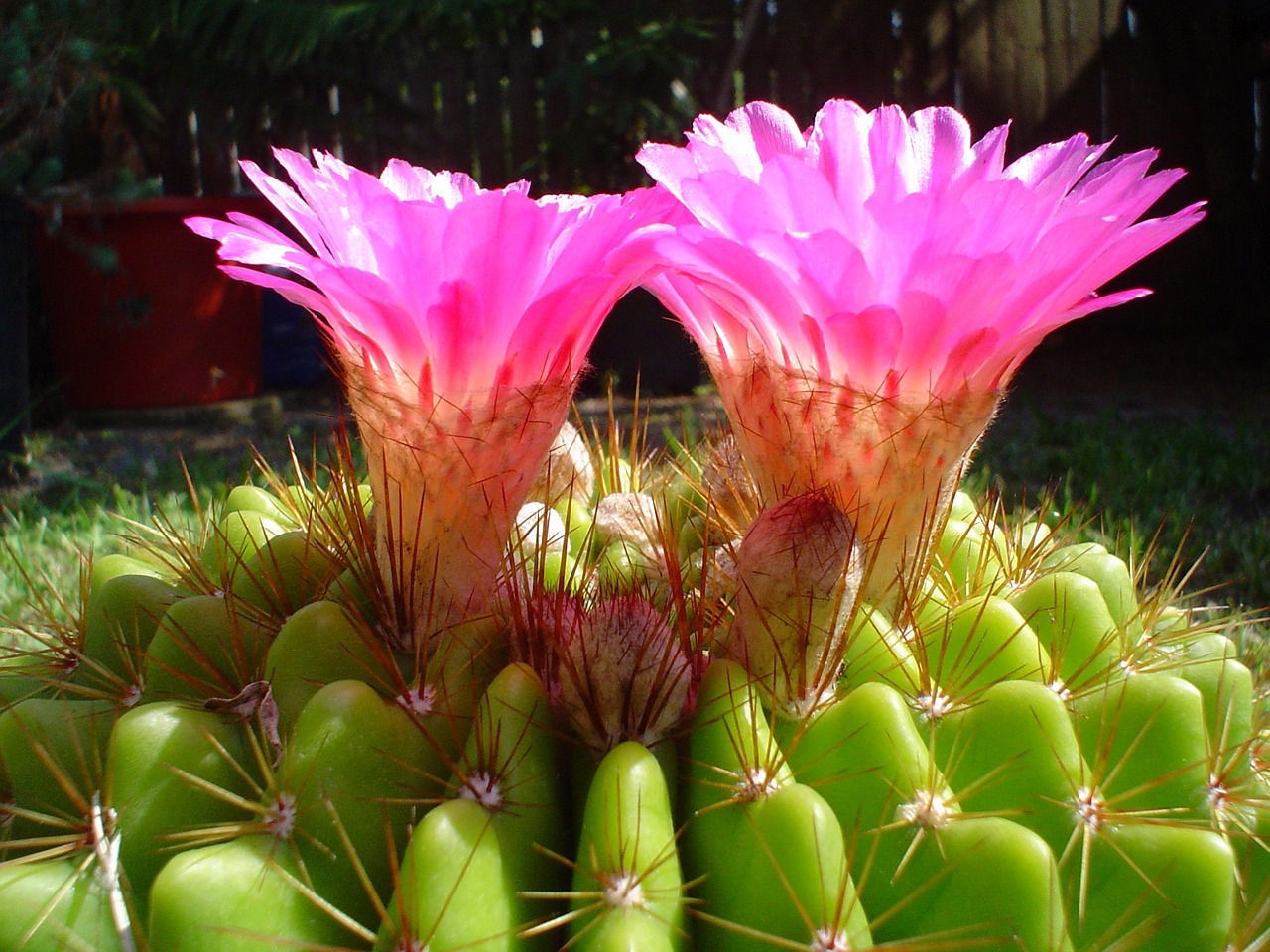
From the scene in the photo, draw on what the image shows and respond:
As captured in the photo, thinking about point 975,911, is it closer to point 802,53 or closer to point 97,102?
point 97,102

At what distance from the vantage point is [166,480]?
276cm

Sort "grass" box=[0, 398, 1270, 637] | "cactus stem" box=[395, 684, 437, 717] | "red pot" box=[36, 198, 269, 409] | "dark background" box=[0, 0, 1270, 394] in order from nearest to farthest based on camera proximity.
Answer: "cactus stem" box=[395, 684, 437, 717], "grass" box=[0, 398, 1270, 637], "red pot" box=[36, 198, 269, 409], "dark background" box=[0, 0, 1270, 394]

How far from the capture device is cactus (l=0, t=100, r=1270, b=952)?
0.59 m

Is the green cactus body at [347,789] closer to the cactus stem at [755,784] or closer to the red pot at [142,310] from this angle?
the cactus stem at [755,784]

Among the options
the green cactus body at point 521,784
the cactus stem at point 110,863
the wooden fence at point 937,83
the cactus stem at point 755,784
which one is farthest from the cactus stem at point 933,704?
the wooden fence at point 937,83

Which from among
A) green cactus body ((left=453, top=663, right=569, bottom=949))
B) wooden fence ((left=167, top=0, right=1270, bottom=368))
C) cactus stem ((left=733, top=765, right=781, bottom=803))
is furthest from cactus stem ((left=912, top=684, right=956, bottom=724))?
wooden fence ((left=167, top=0, right=1270, bottom=368))

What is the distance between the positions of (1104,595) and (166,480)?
2.41m

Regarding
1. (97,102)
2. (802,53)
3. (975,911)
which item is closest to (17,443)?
(97,102)

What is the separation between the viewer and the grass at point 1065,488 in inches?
70.3

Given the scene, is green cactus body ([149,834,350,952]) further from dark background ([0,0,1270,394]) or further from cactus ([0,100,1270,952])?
dark background ([0,0,1270,394])

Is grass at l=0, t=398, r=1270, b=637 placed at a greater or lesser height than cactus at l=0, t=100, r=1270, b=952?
lesser

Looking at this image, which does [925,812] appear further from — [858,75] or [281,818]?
[858,75]

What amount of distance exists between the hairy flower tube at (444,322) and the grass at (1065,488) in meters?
0.63

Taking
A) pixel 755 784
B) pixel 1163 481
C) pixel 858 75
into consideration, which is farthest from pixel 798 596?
pixel 858 75
